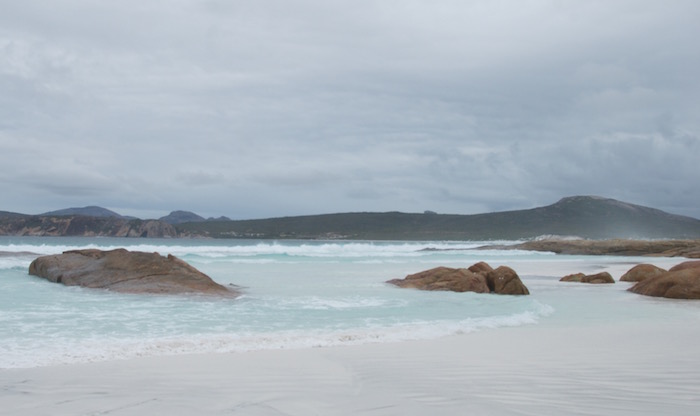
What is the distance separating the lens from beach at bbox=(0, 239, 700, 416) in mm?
5078

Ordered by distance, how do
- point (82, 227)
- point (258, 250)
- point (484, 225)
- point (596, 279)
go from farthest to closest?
point (484, 225) < point (82, 227) < point (258, 250) < point (596, 279)

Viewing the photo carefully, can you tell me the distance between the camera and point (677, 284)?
15953 mm

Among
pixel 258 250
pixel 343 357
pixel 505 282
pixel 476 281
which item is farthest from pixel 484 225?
pixel 343 357

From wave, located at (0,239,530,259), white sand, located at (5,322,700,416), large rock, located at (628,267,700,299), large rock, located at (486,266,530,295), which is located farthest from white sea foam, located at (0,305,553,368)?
wave, located at (0,239,530,259)

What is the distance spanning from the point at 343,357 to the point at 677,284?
12.9 metres

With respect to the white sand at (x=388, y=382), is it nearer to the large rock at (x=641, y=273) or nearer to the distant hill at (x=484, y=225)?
the large rock at (x=641, y=273)

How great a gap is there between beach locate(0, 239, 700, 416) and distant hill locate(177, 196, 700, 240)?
131m

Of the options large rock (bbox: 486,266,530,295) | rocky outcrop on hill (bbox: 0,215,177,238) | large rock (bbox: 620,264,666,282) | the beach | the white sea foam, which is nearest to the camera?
the beach

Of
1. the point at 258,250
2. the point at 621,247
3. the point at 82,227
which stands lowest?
the point at 258,250

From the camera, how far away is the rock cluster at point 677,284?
1561 centimetres

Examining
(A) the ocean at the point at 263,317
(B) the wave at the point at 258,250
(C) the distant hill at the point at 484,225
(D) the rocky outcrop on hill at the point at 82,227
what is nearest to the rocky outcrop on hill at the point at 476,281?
(A) the ocean at the point at 263,317

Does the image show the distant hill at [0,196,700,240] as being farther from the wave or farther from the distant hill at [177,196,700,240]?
the wave

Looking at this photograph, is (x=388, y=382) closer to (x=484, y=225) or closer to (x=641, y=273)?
(x=641, y=273)

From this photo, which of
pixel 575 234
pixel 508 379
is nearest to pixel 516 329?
pixel 508 379
